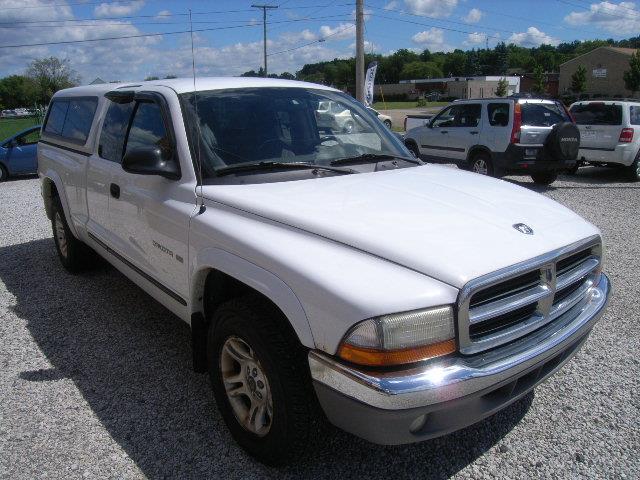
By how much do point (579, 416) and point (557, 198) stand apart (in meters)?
7.56

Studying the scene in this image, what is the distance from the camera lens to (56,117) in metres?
5.52

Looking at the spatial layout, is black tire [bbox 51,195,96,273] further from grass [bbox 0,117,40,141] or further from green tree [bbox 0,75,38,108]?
green tree [bbox 0,75,38,108]

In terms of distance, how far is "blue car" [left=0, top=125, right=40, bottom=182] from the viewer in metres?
14.0

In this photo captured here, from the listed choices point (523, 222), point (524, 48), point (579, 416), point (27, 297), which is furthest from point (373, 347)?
point (524, 48)

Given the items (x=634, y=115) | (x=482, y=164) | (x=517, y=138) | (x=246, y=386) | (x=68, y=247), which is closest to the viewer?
(x=246, y=386)

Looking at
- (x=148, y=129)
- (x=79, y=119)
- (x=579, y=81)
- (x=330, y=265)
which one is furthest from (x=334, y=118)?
(x=579, y=81)

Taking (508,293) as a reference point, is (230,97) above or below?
above

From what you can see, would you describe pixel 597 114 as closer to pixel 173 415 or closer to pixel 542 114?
pixel 542 114

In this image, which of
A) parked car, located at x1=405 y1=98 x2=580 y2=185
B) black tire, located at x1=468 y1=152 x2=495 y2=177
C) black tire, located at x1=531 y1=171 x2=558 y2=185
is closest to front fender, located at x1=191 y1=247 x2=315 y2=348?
parked car, located at x1=405 y1=98 x2=580 y2=185

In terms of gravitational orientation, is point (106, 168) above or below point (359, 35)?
below

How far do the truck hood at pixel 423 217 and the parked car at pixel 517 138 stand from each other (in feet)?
24.7

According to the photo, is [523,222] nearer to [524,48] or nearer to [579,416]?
[579,416]

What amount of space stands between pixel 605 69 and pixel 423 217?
85929mm

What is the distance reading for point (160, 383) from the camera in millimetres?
3469
